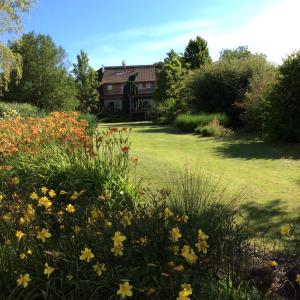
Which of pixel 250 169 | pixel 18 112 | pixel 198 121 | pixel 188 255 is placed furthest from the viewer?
pixel 198 121

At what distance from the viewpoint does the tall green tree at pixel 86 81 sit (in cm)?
5984

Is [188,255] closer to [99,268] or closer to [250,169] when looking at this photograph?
[99,268]

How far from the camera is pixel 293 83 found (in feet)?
47.2

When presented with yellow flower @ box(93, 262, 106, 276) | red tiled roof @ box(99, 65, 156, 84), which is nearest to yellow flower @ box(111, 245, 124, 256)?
yellow flower @ box(93, 262, 106, 276)

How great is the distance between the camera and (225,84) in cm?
2525

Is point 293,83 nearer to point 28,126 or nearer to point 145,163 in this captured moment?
point 145,163

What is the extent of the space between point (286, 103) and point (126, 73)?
54.0 m

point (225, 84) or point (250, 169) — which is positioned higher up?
point (225, 84)

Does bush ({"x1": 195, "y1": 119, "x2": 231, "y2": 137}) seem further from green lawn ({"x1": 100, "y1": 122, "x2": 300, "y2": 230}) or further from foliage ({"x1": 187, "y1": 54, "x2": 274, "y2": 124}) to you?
foliage ({"x1": 187, "y1": 54, "x2": 274, "y2": 124})

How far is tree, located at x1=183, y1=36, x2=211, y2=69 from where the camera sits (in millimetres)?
44000

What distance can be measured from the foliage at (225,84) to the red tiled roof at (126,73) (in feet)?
117

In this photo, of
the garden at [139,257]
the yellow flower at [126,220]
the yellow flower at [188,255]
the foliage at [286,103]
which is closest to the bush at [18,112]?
the foliage at [286,103]

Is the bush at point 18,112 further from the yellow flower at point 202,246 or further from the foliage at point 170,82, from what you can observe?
the foliage at point 170,82

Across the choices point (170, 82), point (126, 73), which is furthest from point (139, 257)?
point (126, 73)
